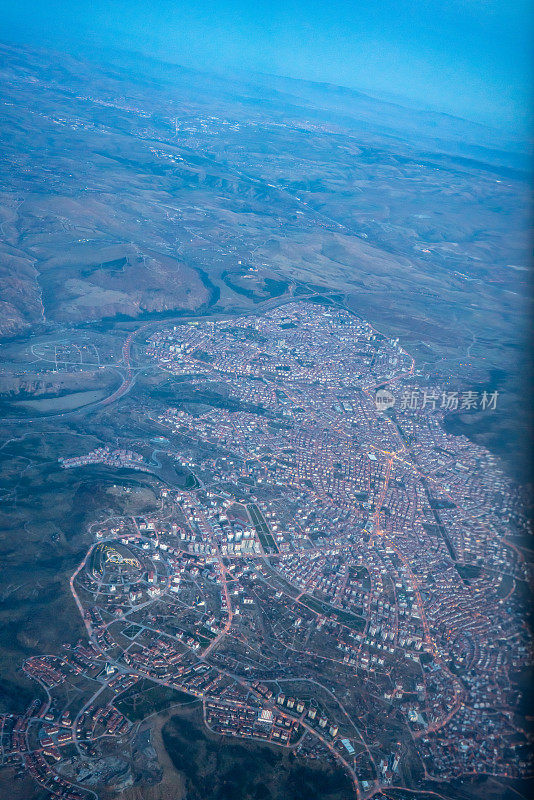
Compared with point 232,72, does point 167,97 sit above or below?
below

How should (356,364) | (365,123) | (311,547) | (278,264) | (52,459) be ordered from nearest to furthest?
(311,547) → (52,459) → (356,364) → (278,264) → (365,123)

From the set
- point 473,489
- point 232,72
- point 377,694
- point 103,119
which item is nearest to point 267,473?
point 473,489

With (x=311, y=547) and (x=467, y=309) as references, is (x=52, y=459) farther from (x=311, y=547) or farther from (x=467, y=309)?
(x=467, y=309)

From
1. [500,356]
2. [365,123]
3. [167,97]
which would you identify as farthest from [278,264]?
[365,123]

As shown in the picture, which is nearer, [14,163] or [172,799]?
[172,799]

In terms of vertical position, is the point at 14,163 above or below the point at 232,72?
below

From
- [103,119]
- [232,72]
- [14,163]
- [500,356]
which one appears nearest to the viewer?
[500,356]

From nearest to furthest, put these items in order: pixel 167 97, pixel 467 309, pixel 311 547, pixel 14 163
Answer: pixel 311 547
pixel 467 309
pixel 14 163
pixel 167 97

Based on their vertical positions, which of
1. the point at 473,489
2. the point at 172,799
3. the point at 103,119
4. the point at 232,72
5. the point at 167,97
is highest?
the point at 232,72

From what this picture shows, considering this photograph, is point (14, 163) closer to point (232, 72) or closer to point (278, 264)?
point (278, 264)
